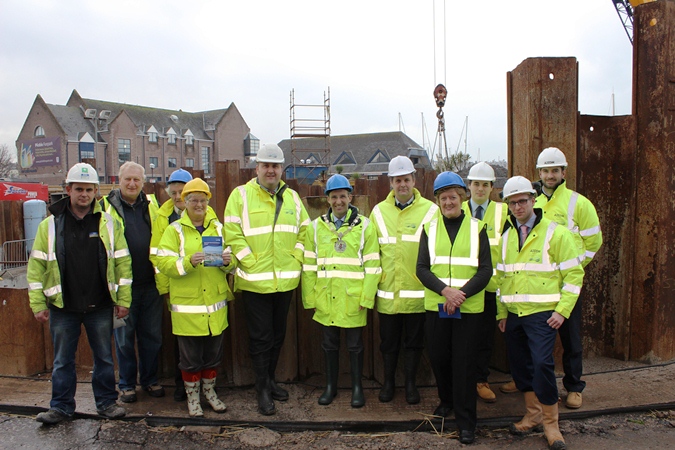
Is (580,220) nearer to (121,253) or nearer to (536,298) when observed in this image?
(536,298)

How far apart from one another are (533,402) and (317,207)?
2906 mm

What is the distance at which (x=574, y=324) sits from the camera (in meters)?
4.59

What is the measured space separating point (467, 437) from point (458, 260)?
146cm

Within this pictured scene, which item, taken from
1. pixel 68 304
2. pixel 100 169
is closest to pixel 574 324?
pixel 68 304

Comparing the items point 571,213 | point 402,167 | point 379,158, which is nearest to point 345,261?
point 402,167

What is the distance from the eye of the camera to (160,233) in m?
4.96

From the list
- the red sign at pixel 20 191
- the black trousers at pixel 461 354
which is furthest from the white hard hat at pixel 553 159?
the red sign at pixel 20 191

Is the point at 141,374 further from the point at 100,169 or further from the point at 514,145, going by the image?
the point at 100,169

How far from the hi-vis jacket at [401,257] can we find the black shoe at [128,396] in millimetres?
2593

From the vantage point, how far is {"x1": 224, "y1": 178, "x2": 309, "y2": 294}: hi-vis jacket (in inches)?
184

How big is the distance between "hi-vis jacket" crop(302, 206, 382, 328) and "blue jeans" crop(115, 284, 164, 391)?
167 centimetres

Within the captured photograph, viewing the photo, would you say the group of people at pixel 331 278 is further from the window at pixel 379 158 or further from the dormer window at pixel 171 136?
the window at pixel 379 158

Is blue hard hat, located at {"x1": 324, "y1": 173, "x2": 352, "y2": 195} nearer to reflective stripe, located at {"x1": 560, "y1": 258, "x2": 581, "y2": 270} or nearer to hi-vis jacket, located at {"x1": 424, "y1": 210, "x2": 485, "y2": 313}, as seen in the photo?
hi-vis jacket, located at {"x1": 424, "y1": 210, "x2": 485, "y2": 313}

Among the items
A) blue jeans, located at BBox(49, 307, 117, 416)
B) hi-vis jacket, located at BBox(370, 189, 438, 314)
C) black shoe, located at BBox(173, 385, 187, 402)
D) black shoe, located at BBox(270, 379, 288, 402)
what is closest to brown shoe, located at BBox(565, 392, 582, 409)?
hi-vis jacket, located at BBox(370, 189, 438, 314)
